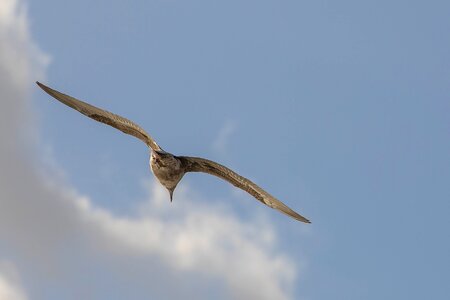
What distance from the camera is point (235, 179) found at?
38.5m

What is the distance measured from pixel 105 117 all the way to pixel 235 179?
208 inches

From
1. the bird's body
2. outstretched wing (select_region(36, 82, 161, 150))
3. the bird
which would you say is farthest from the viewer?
the bird's body

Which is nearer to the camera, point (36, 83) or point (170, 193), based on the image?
point (36, 83)

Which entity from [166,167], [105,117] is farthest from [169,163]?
[105,117]

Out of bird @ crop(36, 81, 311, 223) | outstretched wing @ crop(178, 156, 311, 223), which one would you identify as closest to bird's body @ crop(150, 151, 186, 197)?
bird @ crop(36, 81, 311, 223)

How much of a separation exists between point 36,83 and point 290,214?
34.2 feet

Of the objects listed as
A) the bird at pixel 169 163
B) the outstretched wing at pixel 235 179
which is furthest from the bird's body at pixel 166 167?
the outstretched wing at pixel 235 179

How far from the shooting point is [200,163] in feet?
126

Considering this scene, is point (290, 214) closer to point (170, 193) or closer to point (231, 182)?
point (231, 182)

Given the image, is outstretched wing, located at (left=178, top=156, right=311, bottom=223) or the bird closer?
the bird

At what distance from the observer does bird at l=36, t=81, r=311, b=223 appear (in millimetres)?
37812

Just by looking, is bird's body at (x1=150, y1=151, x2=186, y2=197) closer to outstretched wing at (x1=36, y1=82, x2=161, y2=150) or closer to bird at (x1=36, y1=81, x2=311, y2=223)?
bird at (x1=36, y1=81, x2=311, y2=223)

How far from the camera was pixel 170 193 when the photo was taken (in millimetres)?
40875

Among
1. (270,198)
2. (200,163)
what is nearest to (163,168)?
(200,163)
